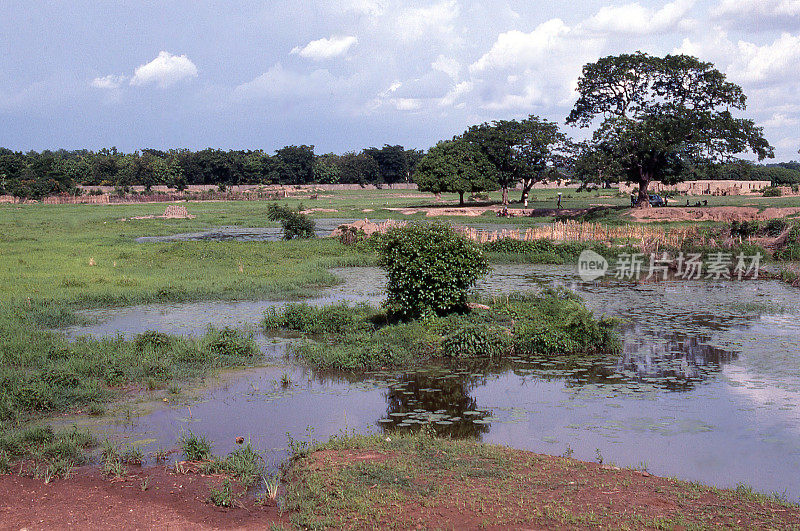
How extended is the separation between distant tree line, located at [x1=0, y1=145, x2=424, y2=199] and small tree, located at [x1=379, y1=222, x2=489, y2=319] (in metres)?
74.8

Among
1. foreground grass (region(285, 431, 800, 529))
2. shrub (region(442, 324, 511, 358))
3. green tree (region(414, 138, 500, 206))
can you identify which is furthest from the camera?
green tree (region(414, 138, 500, 206))

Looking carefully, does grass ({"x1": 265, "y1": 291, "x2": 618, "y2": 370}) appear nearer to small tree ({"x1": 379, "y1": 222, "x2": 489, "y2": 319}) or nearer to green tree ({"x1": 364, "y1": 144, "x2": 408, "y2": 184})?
small tree ({"x1": 379, "y1": 222, "x2": 489, "y2": 319})

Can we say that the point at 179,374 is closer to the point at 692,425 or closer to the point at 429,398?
the point at 429,398

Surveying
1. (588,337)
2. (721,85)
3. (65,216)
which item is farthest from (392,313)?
(65,216)

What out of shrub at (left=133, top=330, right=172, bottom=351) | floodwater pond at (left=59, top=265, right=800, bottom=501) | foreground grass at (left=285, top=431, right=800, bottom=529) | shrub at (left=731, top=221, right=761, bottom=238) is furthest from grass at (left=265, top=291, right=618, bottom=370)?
shrub at (left=731, top=221, right=761, bottom=238)

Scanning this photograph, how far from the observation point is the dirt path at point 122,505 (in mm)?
6039

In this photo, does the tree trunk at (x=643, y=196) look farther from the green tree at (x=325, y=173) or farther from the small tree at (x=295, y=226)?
the green tree at (x=325, y=173)

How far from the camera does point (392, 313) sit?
566 inches

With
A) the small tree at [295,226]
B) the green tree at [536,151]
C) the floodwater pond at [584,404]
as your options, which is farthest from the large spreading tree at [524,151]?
the floodwater pond at [584,404]

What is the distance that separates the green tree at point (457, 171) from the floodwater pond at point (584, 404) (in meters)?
43.9

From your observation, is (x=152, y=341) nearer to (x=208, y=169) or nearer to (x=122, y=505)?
(x=122, y=505)

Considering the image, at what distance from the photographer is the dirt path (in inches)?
238

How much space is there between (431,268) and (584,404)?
4.46 m

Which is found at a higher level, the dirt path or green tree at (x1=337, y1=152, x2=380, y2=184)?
green tree at (x1=337, y1=152, x2=380, y2=184)
